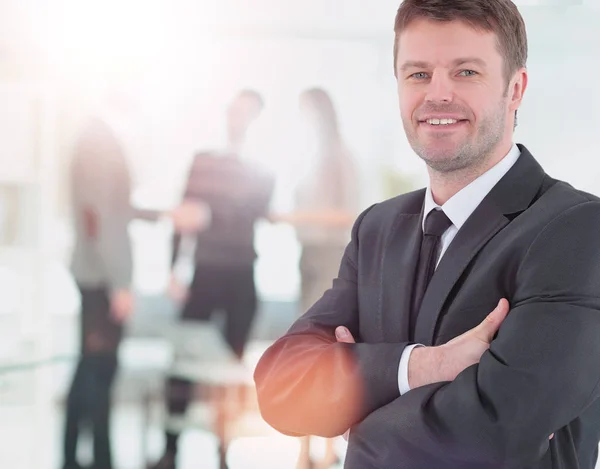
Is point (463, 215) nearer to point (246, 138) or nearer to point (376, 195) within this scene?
point (246, 138)

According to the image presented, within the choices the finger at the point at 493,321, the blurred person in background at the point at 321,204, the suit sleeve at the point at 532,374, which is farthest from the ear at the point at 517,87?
the blurred person in background at the point at 321,204

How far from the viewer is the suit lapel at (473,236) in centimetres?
109

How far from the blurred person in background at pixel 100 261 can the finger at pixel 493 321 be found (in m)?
2.41

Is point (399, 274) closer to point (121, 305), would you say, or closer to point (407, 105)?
point (407, 105)

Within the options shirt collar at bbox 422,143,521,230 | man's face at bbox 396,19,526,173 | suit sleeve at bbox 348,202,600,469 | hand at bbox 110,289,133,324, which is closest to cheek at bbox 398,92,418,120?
man's face at bbox 396,19,526,173

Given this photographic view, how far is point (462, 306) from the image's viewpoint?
107 centimetres

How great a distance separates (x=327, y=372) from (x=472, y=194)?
328 mm

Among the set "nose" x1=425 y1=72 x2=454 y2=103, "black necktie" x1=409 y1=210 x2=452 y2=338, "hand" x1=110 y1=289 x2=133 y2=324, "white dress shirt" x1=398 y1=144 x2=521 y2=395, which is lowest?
"hand" x1=110 y1=289 x2=133 y2=324

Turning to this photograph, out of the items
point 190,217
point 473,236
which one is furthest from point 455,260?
point 190,217

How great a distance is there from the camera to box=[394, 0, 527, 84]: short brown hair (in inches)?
44.3

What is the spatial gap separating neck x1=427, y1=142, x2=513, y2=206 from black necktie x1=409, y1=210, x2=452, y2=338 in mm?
33

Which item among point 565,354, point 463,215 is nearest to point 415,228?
point 463,215

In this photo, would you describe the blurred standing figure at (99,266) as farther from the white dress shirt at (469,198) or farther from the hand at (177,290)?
the white dress shirt at (469,198)

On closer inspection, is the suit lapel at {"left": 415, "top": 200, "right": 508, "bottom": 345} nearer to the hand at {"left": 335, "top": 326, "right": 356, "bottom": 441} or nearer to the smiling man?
the smiling man
